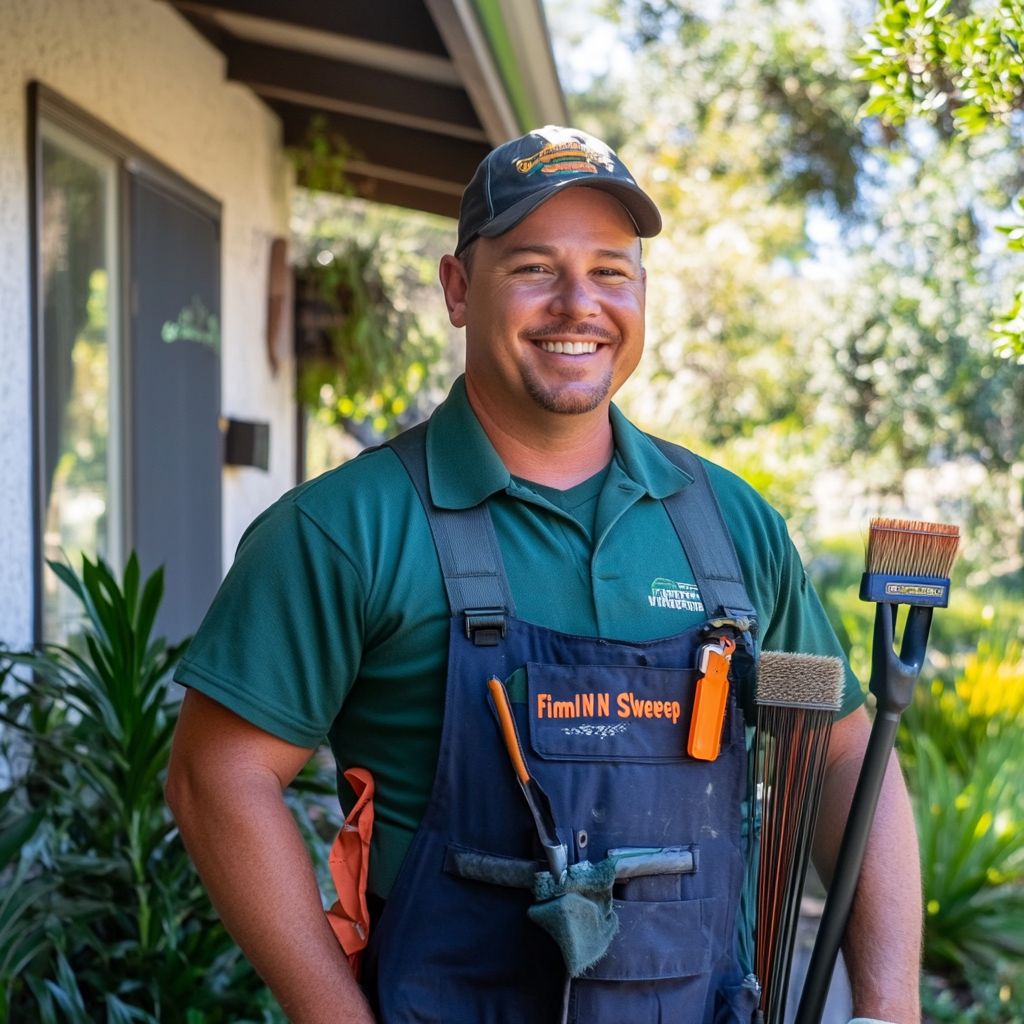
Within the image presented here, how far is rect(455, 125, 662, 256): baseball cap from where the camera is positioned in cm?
192

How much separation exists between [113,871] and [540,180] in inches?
80.6

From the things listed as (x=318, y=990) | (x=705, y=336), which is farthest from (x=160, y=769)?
(x=705, y=336)

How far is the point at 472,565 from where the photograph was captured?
177 cm

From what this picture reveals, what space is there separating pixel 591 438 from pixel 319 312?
18.5ft

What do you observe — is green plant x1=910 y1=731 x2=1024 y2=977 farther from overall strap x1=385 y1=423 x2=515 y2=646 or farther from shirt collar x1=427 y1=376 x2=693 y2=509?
overall strap x1=385 y1=423 x2=515 y2=646

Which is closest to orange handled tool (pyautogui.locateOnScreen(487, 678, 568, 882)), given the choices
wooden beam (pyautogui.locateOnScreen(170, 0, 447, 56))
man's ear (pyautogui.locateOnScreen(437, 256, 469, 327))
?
man's ear (pyautogui.locateOnScreen(437, 256, 469, 327))

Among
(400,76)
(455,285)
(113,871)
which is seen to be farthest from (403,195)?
(455,285)

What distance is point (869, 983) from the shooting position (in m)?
1.83

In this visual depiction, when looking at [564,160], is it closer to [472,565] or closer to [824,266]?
[472,565]

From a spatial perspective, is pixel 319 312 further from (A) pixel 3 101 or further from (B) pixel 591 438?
(B) pixel 591 438

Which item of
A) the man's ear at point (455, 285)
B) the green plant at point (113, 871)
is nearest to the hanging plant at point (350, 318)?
the green plant at point (113, 871)

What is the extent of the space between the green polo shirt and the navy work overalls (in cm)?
5

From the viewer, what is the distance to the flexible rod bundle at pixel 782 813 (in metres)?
1.83

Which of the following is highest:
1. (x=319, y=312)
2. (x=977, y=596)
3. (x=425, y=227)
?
(x=425, y=227)
